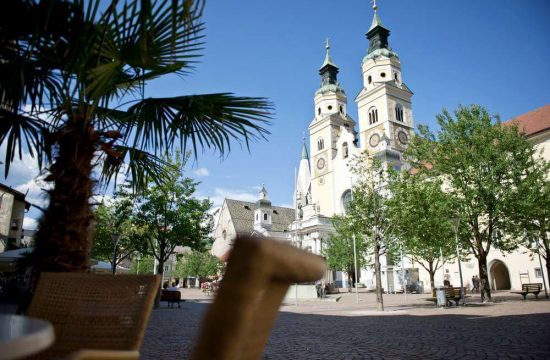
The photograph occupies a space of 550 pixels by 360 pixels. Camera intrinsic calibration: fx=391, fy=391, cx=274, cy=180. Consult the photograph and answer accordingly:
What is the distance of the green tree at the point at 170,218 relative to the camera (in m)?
19.9

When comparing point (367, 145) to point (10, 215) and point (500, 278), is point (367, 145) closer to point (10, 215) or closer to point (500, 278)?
point (500, 278)

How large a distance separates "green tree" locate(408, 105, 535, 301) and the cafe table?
71.5ft

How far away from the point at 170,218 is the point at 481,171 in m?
16.9

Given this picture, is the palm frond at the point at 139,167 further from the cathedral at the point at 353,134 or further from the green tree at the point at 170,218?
the cathedral at the point at 353,134

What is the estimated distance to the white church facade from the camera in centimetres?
3756

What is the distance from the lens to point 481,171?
2142 cm

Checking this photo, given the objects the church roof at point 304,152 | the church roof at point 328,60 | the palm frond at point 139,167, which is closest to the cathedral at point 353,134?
the church roof at point 328,60

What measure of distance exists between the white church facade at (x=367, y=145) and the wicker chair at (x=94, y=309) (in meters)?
35.7

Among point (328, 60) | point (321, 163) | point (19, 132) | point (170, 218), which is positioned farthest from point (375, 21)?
point (19, 132)

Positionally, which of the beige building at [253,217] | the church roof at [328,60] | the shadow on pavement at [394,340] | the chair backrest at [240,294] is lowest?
the shadow on pavement at [394,340]

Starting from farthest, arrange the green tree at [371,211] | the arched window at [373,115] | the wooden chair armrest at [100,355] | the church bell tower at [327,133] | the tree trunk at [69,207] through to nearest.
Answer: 1. the church bell tower at [327,133]
2. the arched window at [373,115]
3. the green tree at [371,211]
4. the tree trunk at [69,207]
5. the wooden chair armrest at [100,355]

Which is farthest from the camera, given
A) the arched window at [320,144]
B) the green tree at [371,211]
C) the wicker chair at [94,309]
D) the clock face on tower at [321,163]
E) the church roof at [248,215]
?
the church roof at [248,215]

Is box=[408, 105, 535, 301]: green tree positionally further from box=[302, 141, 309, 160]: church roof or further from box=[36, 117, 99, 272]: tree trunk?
box=[302, 141, 309, 160]: church roof

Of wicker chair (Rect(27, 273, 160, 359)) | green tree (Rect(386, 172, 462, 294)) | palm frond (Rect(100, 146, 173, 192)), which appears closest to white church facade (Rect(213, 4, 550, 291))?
green tree (Rect(386, 172, 462, 294))
